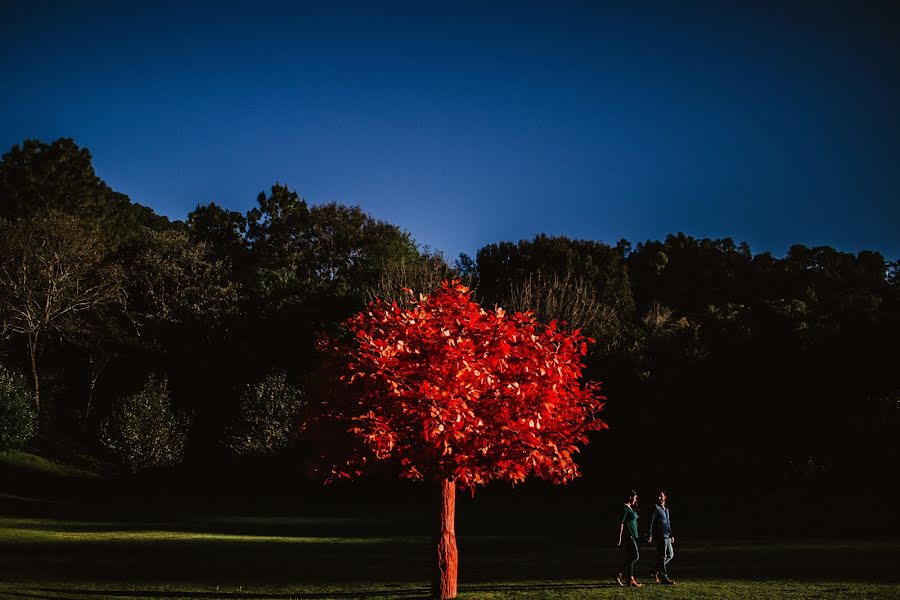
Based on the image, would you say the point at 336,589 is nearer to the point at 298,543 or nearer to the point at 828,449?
the point at 298,543

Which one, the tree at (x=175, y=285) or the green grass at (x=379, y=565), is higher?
the tree at (x=175, y=285)

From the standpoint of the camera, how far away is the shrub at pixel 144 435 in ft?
157

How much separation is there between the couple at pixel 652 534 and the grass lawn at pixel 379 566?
0.62 metres

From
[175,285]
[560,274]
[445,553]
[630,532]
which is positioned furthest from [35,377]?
[630,532]

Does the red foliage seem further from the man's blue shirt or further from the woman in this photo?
the man's blue shirt

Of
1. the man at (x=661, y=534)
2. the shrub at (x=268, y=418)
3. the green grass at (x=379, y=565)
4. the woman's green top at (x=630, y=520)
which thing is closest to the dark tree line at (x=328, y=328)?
the shrub at (x=268, y=418)

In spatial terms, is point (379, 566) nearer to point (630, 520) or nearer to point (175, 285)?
point (630, 520)

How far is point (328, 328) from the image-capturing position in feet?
185

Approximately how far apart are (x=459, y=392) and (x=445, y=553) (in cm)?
430

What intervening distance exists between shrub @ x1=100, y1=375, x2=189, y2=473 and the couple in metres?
37.6

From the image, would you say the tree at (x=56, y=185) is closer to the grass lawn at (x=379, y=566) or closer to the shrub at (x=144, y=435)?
the shrub at (x=144, y=435)

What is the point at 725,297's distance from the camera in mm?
74062

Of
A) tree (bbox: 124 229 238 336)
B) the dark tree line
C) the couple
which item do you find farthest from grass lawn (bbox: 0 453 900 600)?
tree (bbox: 124 229 238 336)

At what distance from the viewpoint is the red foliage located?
564 inches
